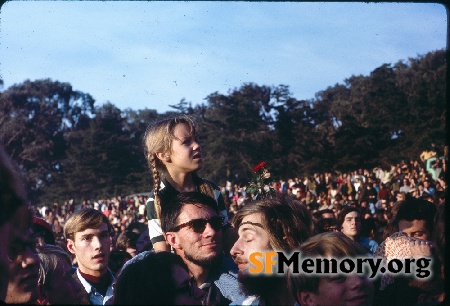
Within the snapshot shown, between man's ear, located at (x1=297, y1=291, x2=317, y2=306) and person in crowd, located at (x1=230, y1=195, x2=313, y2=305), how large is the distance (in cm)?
21

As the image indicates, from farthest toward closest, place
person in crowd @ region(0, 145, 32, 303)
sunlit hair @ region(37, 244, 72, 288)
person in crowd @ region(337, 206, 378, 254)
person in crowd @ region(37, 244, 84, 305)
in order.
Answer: person in crowd @ region(337, 206, 378, 254) < sunlit hair @ region(37, 244, 72, 288) < person in crowd @ region(37, 244, 84, 305) < person in crowd @ region(0, 145, 32, 303)

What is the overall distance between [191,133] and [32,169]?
27.8 meters

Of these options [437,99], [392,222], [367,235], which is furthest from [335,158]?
[392,222]

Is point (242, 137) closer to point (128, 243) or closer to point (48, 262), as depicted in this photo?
point (128, 243)

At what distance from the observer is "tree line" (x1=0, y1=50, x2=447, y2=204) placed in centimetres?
2602

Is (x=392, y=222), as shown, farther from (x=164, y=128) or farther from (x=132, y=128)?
(x=132, y=128)

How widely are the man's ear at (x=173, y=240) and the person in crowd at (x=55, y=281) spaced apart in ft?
1.70

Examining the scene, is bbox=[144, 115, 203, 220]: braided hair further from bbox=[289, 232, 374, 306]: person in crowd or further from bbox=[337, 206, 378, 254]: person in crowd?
bbox=[337, 206, 378, 254]: person in crowd

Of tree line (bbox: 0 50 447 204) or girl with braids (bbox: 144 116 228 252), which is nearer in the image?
girl with braids (bbox: 144 116 228 252)

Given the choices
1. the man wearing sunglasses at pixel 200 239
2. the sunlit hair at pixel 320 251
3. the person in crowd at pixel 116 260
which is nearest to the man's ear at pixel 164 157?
the man wearing sunglasses at pixel 200 239

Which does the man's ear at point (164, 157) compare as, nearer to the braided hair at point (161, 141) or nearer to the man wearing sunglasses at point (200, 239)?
the braided hair at point (161, 141)

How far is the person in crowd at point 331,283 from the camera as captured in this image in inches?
98.0

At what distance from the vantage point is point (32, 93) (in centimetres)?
2445

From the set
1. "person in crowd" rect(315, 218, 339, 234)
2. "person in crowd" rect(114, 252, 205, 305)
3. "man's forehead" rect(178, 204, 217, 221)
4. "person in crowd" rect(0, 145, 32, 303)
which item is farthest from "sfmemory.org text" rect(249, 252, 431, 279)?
"person in crowd" rect(315, 218, 339, 234)
